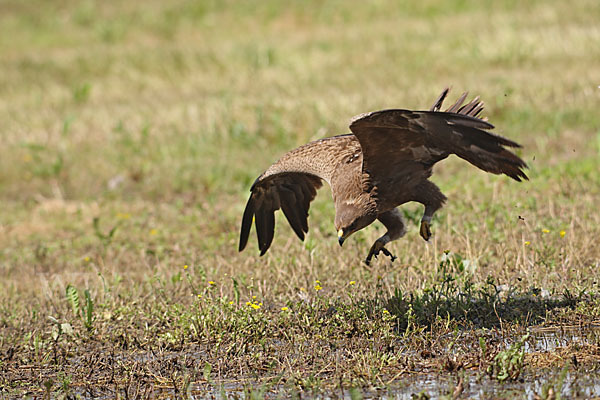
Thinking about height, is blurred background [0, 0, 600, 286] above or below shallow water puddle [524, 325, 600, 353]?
above

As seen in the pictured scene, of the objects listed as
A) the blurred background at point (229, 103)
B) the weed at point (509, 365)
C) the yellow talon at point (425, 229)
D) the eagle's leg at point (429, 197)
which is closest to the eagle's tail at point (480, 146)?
the eagle's leg at point (429, 197)

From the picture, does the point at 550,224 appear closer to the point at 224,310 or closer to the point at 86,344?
the point at 224,310

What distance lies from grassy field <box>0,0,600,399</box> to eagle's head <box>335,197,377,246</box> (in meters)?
0.54

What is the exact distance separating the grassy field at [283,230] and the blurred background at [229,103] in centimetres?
5

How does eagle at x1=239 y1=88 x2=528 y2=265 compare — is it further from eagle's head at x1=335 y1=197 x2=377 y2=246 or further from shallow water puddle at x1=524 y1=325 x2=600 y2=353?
shallow water puddle at x1=524 y1=325 x2=600 y2=353

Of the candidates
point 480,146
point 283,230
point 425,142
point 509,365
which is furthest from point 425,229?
point 283,230

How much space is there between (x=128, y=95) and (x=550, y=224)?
11.1 meters

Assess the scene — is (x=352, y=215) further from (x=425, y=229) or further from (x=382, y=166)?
(x=425, y=229)

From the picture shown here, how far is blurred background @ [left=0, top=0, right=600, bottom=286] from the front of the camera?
9.24 metres

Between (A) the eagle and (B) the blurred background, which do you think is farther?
(B) the blurred background

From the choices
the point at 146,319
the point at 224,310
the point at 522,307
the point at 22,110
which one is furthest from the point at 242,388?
the point at 22,110

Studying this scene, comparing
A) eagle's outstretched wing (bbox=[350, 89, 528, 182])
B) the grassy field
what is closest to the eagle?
eagle's outstretched wing (bbox=[350, 89, 528, 182])

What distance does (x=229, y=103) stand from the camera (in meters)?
13.5

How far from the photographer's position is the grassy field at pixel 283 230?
5219 mm
